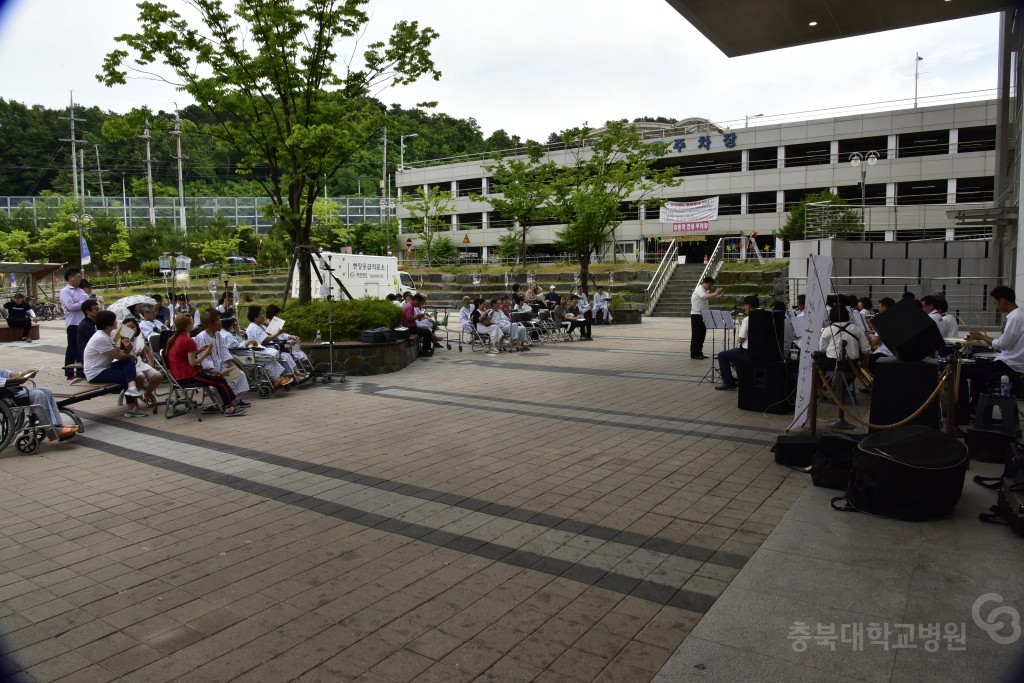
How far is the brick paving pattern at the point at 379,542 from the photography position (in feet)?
10.9

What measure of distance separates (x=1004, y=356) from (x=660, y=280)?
26334 mm

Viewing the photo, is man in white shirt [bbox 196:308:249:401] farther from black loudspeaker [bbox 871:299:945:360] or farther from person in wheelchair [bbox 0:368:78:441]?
black loudspeaker [bbox 871:299:945:360]

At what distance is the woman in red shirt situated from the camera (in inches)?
353

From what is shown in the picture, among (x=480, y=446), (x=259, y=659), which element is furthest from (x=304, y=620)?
(x=480, y=446)

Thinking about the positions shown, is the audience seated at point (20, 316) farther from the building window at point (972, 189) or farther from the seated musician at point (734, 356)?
the building window at point (972, 189)

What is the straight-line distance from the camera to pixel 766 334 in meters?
9.44

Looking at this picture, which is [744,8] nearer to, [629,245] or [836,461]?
[836,461]

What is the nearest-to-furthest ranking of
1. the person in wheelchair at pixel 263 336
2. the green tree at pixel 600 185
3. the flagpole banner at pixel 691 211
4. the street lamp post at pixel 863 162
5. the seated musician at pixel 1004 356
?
1. the seated musician at pixel 1004 356
2. the person in wheelchair at pixel 263 336
3. the green tree at pixel 600 185
4. the street lamp post at pixel 863 162
5. the flagpole banner at pixel 691 211

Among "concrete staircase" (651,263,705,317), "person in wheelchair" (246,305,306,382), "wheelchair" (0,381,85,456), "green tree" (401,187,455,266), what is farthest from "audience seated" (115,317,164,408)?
"green tree" (401,187,455,266)

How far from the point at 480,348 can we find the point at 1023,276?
11375 mm

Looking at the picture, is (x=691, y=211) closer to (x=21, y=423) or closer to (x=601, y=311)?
(x=601, y=311)

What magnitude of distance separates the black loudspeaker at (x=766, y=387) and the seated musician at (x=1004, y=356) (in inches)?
79.3

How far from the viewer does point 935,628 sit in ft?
11.2

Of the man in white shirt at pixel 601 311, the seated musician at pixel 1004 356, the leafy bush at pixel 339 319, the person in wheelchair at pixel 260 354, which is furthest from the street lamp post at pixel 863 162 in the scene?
the person in wheelchair at pixel 260 354
